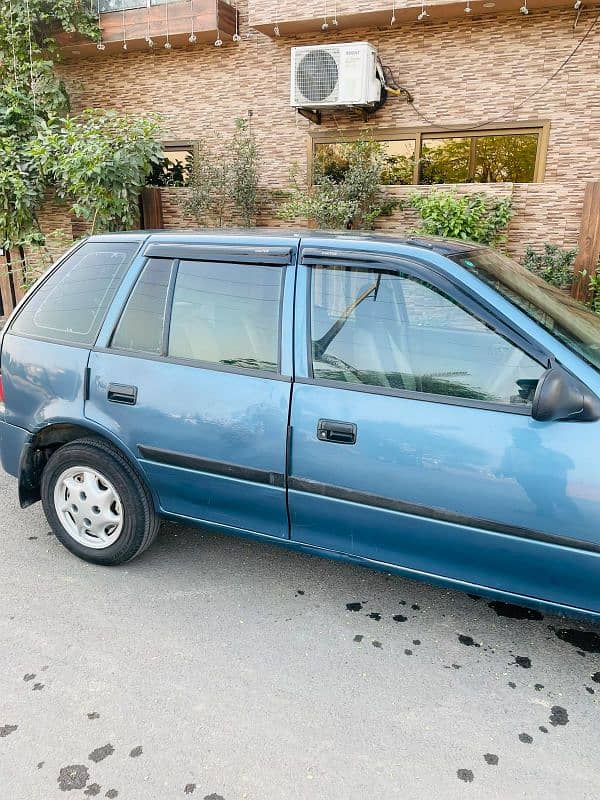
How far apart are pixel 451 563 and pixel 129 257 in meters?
2.20

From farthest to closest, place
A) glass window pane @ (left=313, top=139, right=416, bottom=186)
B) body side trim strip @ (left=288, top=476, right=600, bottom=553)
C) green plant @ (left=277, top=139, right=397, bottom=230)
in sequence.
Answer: glass window pane @ (left=313, top=139, right=416, bottom=186) → green plant @ (left=277, top=139, right=397, bottom=230) → body side trim strip @ (left=288, top=476, right=600, bottom=553)

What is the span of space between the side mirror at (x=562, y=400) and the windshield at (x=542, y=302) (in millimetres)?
222

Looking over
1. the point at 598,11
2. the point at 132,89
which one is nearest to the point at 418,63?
the point at 598,11

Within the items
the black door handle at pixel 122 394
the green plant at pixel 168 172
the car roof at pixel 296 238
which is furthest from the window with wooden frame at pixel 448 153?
the black door handle at pixel 122 394

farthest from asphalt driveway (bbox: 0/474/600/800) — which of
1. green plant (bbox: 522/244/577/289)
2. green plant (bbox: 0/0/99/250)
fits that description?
green plant (bbox: 0/0/99/250)

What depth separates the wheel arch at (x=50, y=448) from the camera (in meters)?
3.05

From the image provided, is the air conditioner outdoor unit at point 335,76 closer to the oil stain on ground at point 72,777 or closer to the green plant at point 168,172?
the green plant at point 168,172

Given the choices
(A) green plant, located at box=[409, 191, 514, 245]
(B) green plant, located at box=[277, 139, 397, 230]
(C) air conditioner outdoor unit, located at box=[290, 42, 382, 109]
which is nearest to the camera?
(A) green plant, located at box=[409, 191, 514, 245]

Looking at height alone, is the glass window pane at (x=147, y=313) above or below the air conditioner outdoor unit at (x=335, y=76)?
below

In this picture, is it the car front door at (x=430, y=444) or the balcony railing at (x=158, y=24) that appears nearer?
the car front door at (x=430, y=444)

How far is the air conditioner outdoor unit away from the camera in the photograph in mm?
7438

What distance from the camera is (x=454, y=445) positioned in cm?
233

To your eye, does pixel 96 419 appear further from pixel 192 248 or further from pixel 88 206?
pixel 88 206

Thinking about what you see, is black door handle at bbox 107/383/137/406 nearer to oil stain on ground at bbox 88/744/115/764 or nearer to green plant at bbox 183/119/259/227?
oil stain on ground at bbox 88/744/115/764
